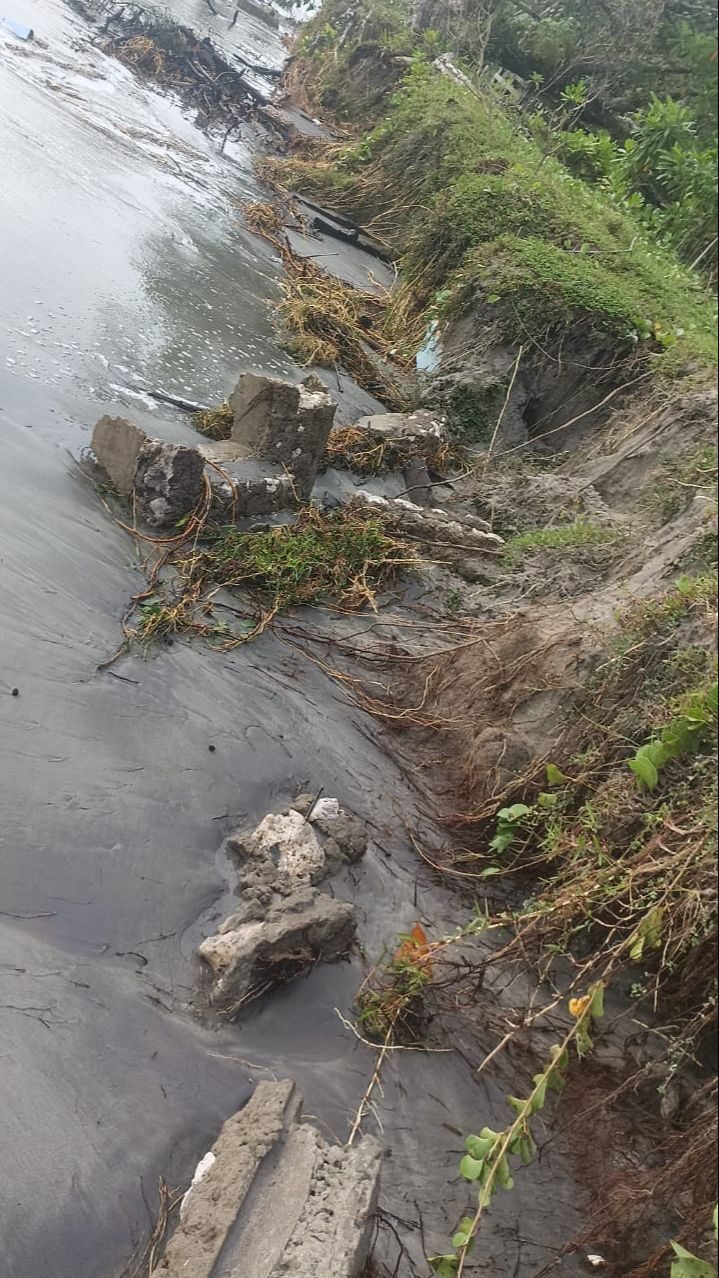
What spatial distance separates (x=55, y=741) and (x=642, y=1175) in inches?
128

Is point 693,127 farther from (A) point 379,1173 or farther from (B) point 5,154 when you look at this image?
(B) point 5,154

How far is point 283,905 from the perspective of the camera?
164 inches

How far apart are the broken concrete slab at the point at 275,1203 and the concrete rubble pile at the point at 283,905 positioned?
564 mm

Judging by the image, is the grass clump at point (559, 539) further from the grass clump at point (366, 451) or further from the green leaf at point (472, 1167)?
the green leaf at point (472, 1167)

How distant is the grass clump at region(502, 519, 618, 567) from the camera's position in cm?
697

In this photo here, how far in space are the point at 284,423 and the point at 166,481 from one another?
4.37 feet

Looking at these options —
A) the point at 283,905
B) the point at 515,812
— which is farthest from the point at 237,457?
the point at 283,905

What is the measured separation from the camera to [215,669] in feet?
18.7

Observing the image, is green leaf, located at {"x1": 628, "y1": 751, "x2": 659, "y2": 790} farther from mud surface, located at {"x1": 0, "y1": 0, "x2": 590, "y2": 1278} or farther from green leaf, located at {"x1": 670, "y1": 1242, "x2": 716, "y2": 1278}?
green leaf, located at {"x1": 670, "y1": 1242, "x2": 716, "y2": 1278}

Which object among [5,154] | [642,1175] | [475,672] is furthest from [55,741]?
[5,154]

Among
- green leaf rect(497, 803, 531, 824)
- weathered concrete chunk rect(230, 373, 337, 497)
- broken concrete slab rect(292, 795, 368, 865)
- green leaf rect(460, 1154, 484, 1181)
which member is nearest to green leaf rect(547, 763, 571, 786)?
green leaf rect(497, 803, 531, 824)

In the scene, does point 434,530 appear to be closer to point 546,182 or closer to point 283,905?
point 283,905

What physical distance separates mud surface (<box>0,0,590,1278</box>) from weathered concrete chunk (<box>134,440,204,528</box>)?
32cm

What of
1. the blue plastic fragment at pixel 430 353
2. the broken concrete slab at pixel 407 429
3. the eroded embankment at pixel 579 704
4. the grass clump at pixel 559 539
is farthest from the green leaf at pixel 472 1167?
the blue plastic fragment at pixel 430 353
